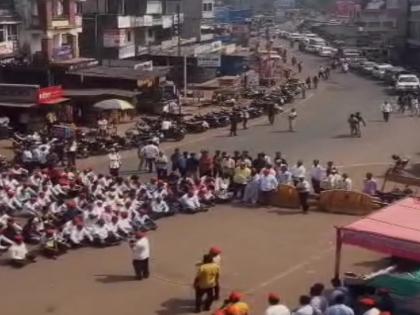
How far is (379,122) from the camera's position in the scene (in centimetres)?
3916

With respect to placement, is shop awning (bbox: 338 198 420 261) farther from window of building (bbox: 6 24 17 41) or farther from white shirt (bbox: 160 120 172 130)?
window of building (bbox: 6 24 17 41)

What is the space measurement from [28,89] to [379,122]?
→ 1670cm

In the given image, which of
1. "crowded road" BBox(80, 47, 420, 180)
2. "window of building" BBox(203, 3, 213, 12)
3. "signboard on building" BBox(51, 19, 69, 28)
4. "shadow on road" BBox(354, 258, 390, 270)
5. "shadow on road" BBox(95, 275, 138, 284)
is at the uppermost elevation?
"window of building" BBox(203, 3, 213, 12)

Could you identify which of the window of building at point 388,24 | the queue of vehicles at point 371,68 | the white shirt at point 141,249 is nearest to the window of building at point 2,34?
the queue of vehicles at point 371,68

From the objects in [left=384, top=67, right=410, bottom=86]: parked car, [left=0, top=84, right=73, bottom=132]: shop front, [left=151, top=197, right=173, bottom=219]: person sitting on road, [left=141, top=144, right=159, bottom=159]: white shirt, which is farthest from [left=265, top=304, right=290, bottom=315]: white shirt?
[left=384, top=67, right=410, bottom=86]: parked car

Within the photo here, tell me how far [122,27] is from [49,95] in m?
20.3

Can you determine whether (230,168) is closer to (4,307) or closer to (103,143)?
(103,143)

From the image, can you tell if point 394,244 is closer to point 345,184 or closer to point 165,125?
point 345,184

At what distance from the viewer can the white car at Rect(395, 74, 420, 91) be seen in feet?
161

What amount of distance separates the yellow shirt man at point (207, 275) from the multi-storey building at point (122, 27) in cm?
3772

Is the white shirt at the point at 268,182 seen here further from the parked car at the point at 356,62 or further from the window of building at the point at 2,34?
the parked car at the point at 356,62

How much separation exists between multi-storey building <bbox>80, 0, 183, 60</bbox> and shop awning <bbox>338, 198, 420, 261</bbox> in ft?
122

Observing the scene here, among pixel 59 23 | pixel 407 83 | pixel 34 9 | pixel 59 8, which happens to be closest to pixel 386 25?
pixel 407 83

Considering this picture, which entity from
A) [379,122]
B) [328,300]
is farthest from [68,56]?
[328,300]
